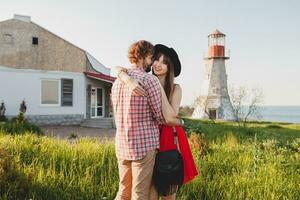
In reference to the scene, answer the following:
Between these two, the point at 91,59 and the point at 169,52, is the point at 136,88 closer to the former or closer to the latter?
the point at 169,52

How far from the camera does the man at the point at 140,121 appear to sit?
2877mm

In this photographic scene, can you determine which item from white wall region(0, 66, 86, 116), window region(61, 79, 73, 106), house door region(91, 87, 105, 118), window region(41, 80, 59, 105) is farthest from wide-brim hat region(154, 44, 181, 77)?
house door region(91, 87, 105, 118)

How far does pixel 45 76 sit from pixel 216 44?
70.7ft

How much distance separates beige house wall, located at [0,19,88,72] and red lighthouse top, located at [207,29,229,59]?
1832 cm

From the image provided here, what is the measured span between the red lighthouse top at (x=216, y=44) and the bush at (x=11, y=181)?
105 ft

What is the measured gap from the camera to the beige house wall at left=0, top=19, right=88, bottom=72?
18.0 m

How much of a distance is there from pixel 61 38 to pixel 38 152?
563 inches

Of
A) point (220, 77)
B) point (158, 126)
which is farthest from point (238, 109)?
point (158, 126)

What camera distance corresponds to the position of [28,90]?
58.5ft

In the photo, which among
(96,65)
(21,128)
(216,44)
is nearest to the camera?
(21,128)

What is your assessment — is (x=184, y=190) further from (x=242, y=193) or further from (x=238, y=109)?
(x=238, y=109)

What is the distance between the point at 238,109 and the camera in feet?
85.9

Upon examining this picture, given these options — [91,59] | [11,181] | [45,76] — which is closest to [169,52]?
[11,181]

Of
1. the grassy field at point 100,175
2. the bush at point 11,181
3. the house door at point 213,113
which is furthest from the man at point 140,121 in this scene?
the house door at point 213,113
